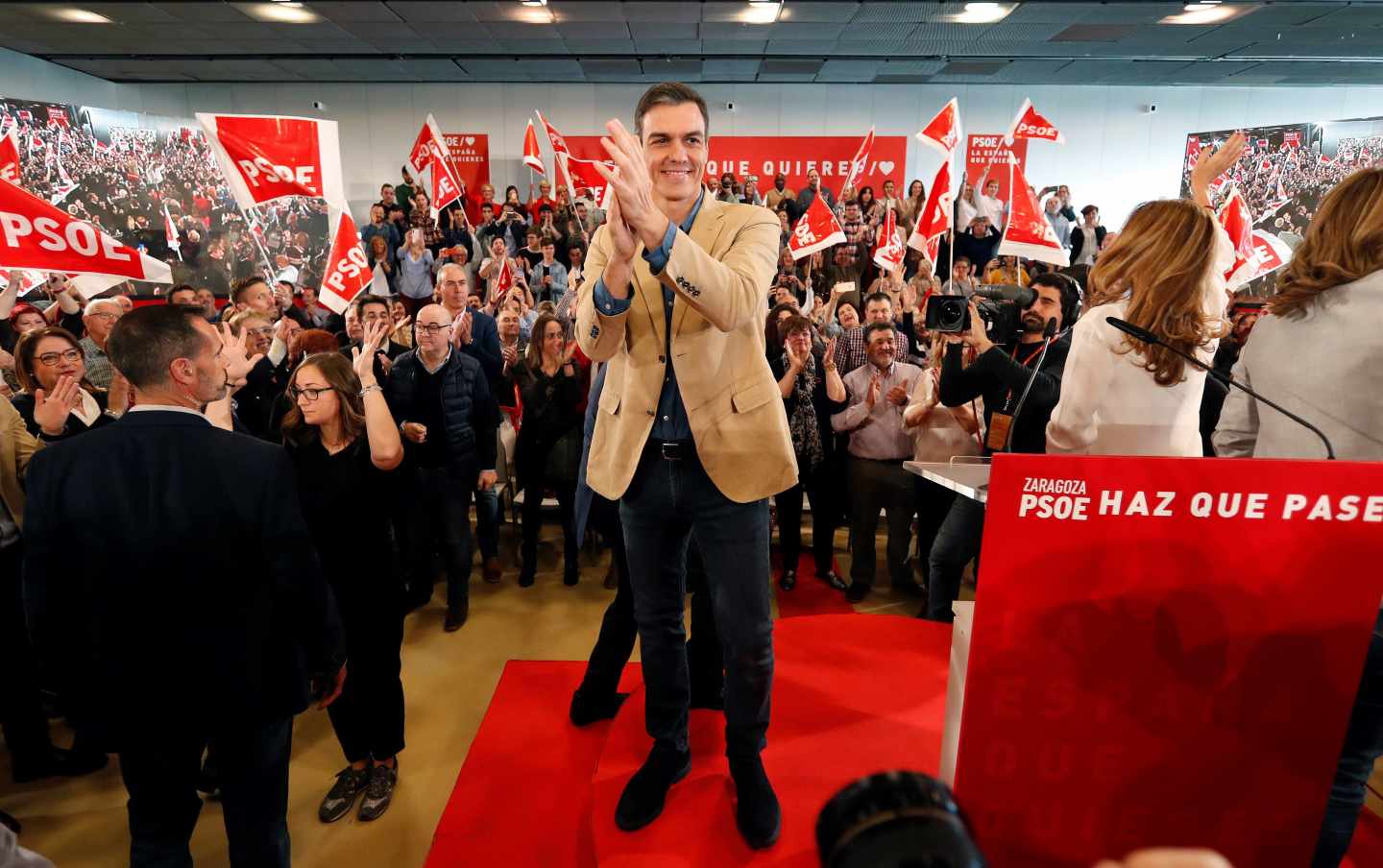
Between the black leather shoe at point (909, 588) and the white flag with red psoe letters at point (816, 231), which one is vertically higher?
the white flag with red psoe letters at point (816, 231)

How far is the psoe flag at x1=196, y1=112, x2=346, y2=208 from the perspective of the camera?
13.1 feet

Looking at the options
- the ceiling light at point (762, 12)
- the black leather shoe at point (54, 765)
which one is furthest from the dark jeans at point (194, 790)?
the ceiling light at point (762, 12)

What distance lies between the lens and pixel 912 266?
10.1m

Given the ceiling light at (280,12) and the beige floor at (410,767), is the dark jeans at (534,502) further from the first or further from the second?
the ceiling light at (280,12)

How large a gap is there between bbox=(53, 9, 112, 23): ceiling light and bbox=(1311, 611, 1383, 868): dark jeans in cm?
1407

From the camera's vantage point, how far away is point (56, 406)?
265 centimetres

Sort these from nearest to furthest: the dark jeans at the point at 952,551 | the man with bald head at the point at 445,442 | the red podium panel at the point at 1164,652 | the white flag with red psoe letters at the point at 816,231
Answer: the red podium panel at the point at 1164,652 < the dark jeans at the point at 952,551 < the man with bald head at the point at 445,442 < the white flag with red psoe letters at the point at 816,231

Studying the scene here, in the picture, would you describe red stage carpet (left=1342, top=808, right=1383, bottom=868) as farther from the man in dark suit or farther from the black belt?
the man in dark suit

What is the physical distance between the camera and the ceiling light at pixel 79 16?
9883 millimetres

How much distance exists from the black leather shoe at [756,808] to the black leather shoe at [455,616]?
7.61ft

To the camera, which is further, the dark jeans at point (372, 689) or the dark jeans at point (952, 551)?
the dark jeans at point (952, 551)

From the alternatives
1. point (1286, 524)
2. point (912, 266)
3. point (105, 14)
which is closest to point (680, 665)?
point (1286, 524)

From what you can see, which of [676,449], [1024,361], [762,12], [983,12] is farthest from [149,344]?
[983,12]

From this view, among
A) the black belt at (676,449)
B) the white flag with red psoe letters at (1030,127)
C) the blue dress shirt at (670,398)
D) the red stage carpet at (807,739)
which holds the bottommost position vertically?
the red stage carpet at (807,739)
